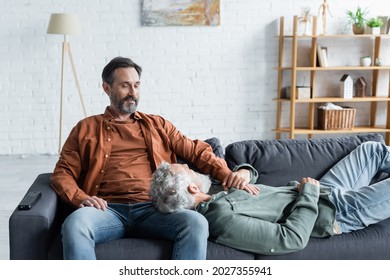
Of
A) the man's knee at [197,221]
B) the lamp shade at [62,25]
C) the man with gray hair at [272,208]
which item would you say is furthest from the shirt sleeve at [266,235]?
the lamp shade at [62,25]

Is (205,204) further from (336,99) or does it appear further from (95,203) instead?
(336,99)

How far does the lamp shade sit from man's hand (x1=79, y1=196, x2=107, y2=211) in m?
3.59

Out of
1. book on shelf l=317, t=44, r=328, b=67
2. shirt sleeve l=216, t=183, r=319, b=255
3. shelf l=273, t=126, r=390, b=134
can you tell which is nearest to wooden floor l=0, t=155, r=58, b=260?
shirt sleeve l=216, t=183, r=319, b=255

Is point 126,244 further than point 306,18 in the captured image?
No

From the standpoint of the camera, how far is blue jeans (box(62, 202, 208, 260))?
2.58 meters

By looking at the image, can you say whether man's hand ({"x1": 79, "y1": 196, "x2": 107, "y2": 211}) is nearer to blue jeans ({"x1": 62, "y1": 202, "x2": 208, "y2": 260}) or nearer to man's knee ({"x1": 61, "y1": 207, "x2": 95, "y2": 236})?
blue jeans ({"x1": 62, "y1": 202, "x2": 208, "y2": 260})

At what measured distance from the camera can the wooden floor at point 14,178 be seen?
14.4ft

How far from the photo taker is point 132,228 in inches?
113

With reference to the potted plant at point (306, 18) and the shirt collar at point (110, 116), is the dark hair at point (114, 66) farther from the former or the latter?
the potted plant at point (306, 18)

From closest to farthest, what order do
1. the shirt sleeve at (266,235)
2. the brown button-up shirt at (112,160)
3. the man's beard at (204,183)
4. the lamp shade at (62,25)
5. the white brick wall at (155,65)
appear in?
1. the shirt sleeve at (266,235)
2. the man's beard at (204,183)
3. the brown button-up shirt at (112,160)
4. the lamp shade at (62,25)
5. the white brick wall at (155,65)

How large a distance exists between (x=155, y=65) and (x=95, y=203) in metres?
4.00

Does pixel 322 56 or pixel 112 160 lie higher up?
pixel 322 56

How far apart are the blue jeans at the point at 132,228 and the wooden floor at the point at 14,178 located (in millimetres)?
1127

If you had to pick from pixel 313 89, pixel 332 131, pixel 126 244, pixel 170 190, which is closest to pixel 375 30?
pixel 313 89
